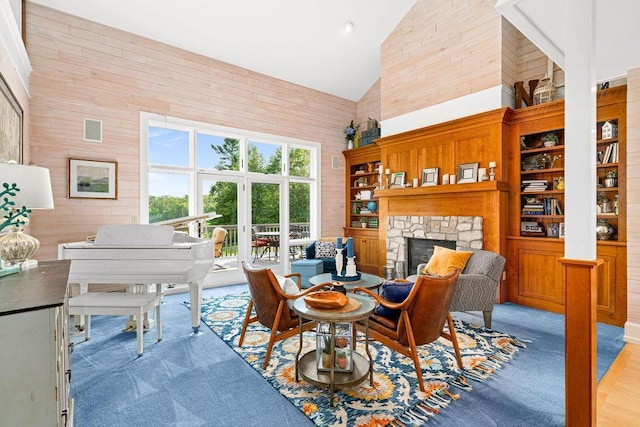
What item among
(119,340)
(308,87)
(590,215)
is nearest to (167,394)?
(119,340)

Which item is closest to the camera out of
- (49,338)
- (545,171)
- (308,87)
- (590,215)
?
(49,338)

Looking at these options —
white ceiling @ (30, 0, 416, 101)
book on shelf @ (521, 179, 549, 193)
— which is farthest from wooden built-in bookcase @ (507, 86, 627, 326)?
white ceiling @ (30, 0, 416, 101)

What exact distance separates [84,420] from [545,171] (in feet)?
17.8

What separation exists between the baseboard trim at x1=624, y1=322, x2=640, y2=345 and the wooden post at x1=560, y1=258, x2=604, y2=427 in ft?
6.89

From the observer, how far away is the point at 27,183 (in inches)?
74.4

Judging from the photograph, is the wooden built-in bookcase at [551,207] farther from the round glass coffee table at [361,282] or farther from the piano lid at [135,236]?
the piano lid at [135,236]

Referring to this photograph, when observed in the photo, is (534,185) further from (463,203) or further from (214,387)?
(214,387)

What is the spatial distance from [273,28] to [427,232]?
13.8 feet

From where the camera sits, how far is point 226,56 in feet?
18.2

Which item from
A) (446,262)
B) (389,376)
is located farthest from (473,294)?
(389,376)

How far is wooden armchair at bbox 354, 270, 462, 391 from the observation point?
2.30 meters

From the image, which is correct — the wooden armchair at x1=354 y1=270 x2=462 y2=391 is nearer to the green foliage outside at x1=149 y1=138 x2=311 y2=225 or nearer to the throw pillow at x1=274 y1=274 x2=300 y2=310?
the throw pillow at x1=274 y1=274 x2=300 y2=310

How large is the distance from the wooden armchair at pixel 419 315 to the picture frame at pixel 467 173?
2743mm

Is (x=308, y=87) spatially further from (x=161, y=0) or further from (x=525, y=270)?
(x=525, y=270)
